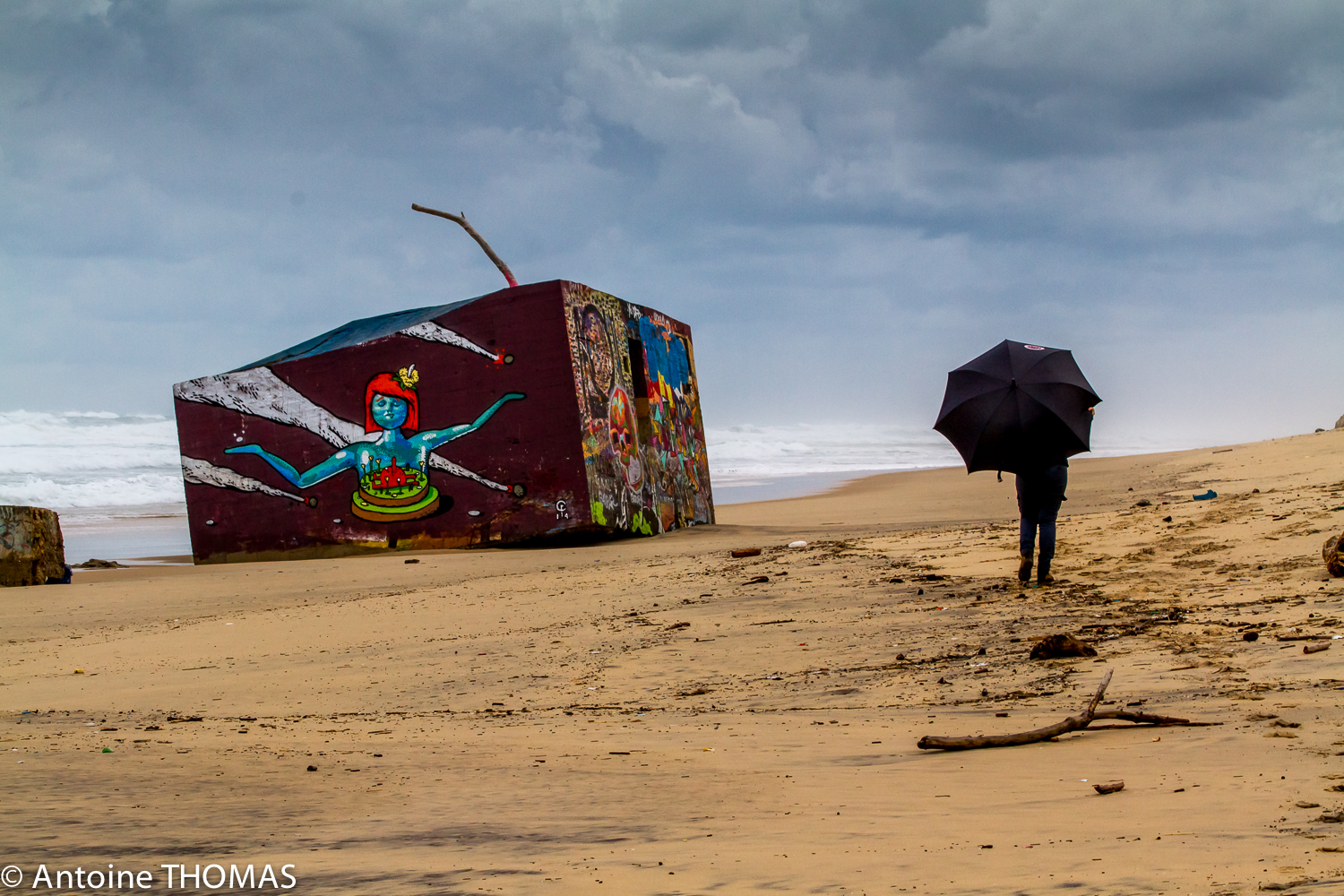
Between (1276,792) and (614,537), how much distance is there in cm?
1199

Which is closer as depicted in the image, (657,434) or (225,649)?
(225,649)

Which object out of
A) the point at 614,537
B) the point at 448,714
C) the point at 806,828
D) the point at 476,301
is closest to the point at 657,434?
the point at 614,537

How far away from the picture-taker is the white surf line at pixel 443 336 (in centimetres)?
1424

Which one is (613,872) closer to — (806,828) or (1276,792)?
(806,828)

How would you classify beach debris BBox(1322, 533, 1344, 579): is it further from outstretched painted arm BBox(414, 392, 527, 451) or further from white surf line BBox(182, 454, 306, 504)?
white surf line BBox(182, 454, 306, 504)

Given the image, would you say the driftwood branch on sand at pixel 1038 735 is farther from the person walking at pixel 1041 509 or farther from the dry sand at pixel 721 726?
the person walking at pixel 1041 509

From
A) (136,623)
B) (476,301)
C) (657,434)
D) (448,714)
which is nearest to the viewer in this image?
(448,714)

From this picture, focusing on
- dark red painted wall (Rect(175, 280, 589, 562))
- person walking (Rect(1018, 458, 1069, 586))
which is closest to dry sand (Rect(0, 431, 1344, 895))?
person walking (Rect(1018, 458, 1069, 586))

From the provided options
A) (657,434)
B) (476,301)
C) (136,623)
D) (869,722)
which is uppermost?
(476,301)

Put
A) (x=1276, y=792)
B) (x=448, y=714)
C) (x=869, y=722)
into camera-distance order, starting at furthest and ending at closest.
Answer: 1. (x=448, y=714)
2. (x=869, y=722)
3. (x=1276, y=792)

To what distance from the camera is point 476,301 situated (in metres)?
14.3

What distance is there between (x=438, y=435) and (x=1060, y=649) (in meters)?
10.8
